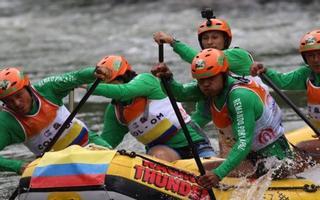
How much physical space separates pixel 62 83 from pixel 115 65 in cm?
53

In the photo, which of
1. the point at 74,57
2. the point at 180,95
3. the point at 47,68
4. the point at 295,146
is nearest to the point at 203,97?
the point at 180,95

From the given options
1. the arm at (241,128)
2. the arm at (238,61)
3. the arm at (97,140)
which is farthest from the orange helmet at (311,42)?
the arm at (97,140)

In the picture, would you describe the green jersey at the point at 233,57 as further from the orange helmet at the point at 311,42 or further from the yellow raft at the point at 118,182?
the yellow raft at the point at 118,182

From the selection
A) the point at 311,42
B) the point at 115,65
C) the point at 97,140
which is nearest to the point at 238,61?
the point at 311,42

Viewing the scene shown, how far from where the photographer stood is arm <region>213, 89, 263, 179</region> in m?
6.54

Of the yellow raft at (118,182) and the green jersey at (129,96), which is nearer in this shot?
the yellow raft at (118,182)

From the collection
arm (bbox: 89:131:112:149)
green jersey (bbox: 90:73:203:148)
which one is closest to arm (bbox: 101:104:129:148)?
green jersey (bbox: 90:73:203:148)

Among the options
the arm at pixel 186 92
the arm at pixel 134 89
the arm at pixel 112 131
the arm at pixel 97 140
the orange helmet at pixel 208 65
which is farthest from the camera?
the arm at pixel 112 131

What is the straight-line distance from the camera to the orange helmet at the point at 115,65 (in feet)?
24.2

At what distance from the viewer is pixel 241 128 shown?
6.55 metres

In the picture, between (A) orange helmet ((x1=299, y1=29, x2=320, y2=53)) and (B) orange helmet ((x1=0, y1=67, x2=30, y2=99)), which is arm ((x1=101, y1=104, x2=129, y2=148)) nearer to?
(B) orange helmet ((x1=0, y1=67, x2=30, y2=99))

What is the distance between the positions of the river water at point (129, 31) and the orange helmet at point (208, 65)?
506cm

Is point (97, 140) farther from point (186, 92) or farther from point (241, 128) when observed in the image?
point (241, 128)

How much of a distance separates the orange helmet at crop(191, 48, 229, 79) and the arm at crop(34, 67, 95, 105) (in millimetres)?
1131
